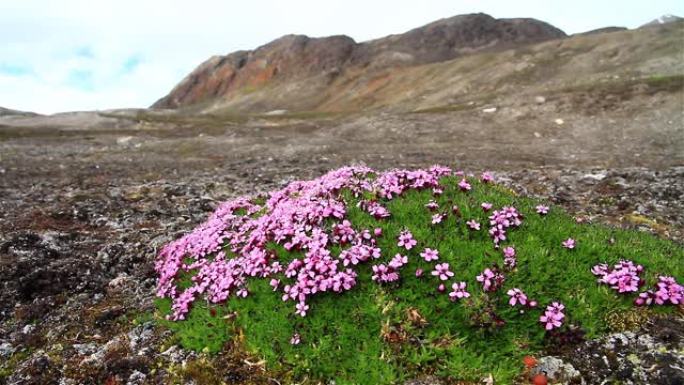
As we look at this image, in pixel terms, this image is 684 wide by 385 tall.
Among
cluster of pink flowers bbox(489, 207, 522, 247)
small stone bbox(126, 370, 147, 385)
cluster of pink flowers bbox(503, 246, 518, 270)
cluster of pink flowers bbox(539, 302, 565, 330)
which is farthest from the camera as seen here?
cluster of pink flowers bbox(489, 207, 522, 247)

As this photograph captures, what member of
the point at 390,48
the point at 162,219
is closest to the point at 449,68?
the point at 390,48

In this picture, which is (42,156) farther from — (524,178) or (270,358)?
(270,358)

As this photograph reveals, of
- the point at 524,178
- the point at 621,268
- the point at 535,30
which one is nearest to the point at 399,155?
the point at 524,178

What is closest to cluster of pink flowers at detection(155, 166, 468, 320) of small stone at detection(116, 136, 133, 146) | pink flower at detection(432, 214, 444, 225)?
pink flower at detection(432, 214, 444, 225)

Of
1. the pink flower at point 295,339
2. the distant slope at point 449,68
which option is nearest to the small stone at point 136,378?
the pink flower at point 295,339

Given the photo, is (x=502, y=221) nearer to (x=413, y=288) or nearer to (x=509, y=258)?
(x=509, y=258)

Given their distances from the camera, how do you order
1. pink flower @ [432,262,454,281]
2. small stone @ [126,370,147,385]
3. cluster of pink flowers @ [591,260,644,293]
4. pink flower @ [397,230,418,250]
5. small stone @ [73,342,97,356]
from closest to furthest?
small stone @ [126,370,147,385] → cluster of pink flowers @ [591,260,644,293] → pink flower @ [432,262,454,281] → pink flower @ [397,230,418,250] → small stone @ [73,342,97,356]

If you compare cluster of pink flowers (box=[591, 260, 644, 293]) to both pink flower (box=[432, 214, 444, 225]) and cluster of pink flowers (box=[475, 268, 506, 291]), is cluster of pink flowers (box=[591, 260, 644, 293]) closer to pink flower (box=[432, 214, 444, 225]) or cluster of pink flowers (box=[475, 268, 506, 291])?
cluster of pink flowers (box=[475, 268, 506, 291])
